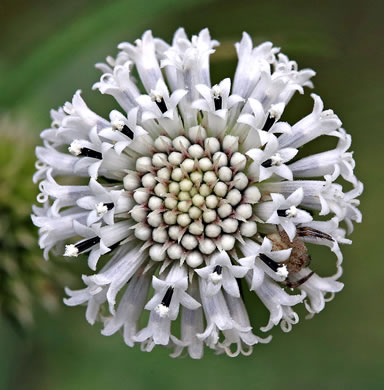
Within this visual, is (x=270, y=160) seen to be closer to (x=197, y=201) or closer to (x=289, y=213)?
(x=289, y=213)

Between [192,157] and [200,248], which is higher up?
[192,157]

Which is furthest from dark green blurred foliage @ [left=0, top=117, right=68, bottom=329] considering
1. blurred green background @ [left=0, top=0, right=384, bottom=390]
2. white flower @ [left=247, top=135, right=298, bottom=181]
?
white flower @ [left=247, top=135, right=298, bottom=181]

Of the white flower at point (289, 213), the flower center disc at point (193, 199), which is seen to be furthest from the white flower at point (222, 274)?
the white flower at point (289, 213)

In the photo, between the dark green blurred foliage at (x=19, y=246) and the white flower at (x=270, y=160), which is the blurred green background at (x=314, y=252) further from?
the white flower at (x=270, y=160)
